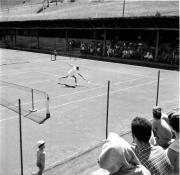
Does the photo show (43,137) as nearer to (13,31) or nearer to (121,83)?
(121,83)

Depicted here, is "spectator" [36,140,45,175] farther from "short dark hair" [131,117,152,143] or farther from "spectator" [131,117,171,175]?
"short dark hair" [131,117,152,143]

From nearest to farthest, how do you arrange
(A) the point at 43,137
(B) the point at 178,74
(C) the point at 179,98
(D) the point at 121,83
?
(A) the point at 43,137 < (C) the point at 179,98 < (D) the point at 121,83 < (B) the point at 178,74

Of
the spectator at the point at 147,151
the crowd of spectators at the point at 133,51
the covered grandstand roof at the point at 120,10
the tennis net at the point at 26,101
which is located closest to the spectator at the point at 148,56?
the crowd of spectators at the point at 133,51

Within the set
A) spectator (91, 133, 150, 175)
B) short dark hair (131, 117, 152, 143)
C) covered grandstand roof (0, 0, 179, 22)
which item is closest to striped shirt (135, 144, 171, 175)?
short dark hair (131, 117, 152, 143)

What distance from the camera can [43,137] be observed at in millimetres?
10172

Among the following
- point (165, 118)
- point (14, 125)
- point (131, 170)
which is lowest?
point (14, 125)

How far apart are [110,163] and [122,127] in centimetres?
867

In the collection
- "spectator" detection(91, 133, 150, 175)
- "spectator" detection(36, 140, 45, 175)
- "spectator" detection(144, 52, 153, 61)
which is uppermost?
"spectator" detection(91, 133, 150, 175)

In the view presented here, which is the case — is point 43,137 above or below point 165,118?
below

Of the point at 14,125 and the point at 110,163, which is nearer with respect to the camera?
the point at 110,163

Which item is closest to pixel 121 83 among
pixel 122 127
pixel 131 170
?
pixel 122 127

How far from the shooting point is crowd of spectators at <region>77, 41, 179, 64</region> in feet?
106

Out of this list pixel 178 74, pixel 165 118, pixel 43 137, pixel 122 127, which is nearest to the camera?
pixel 165 118

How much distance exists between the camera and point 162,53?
111 ft
